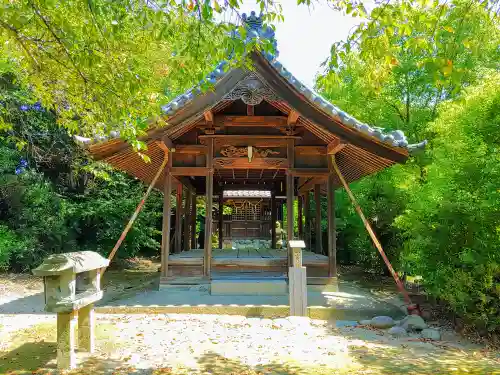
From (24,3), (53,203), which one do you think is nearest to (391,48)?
(24,3)

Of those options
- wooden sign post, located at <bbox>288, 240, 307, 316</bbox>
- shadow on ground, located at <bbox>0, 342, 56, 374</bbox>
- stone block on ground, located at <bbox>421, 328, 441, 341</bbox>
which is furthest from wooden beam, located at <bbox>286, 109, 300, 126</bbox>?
shadow on ground, located at <bbox>0, 342, 56, 374</bbox>

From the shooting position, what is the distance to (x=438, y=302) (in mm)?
7332

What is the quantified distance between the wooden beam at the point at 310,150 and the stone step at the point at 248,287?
9.13 ft

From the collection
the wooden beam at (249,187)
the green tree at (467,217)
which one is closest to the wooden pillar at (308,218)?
the wooden beam at (249,187)

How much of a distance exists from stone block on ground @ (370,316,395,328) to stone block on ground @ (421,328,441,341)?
502 mm

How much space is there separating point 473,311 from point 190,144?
590cm

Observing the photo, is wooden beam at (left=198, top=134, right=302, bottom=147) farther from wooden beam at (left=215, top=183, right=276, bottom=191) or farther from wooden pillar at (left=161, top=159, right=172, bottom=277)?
wooden beam at (left=215, top=183, right=276, bottom=191)

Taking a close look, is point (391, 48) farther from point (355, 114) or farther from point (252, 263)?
point (355, 114)

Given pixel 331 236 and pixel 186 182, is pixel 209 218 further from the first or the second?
pixel 186 182

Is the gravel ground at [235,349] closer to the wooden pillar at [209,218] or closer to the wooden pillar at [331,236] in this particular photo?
the wooden pillar at [209,218]

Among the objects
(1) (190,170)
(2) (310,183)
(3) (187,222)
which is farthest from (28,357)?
(3) (187,222)

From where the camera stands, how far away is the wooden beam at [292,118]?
7311 mm

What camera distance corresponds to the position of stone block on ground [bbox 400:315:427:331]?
19.0ft

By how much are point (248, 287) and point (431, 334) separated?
336 centimetres
